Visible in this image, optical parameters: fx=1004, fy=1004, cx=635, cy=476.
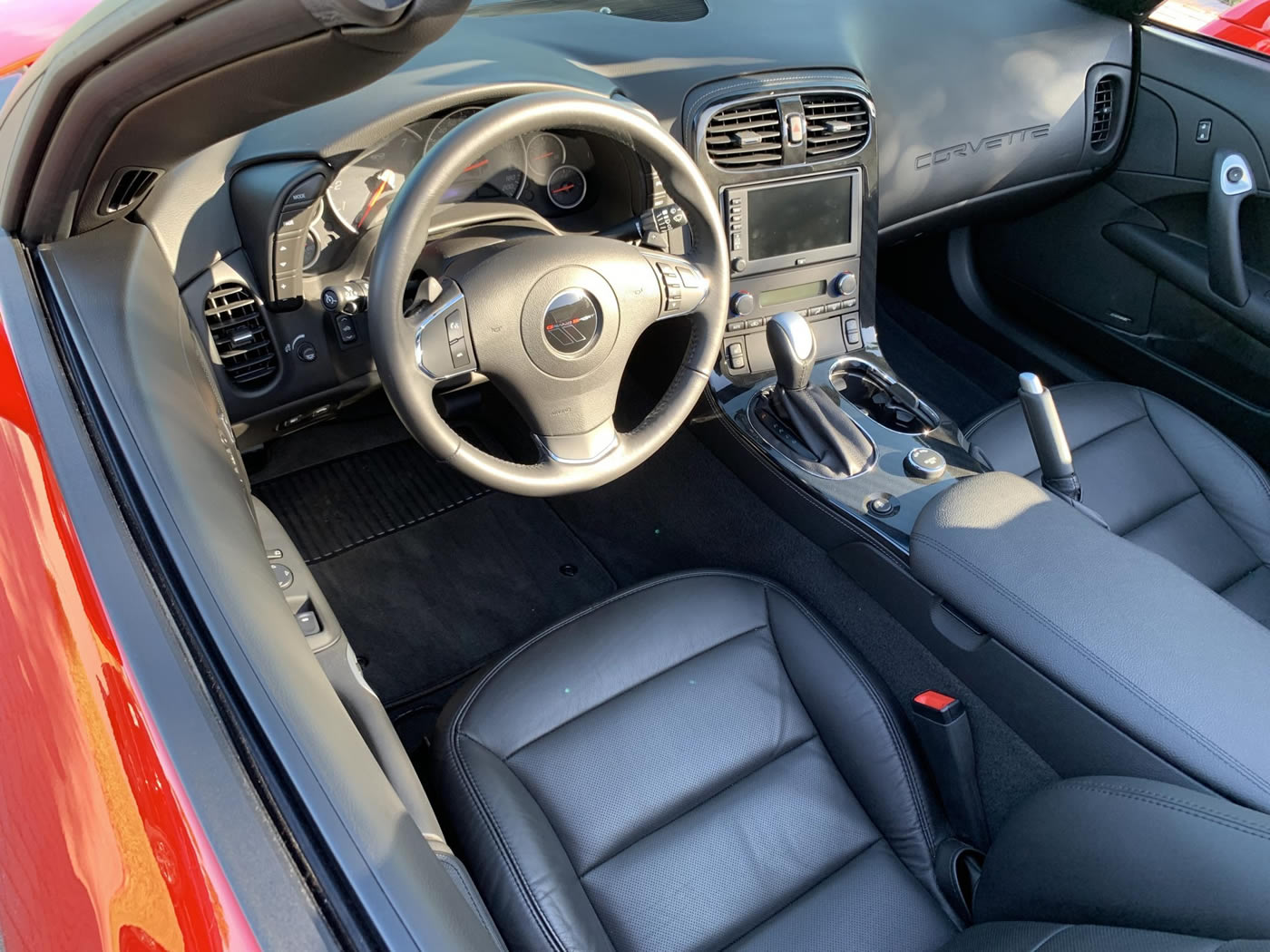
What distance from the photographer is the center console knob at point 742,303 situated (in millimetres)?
1903

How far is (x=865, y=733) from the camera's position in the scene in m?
1.47

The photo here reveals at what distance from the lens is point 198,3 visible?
0.77 meters

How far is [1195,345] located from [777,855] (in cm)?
167

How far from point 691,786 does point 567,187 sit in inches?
39.7

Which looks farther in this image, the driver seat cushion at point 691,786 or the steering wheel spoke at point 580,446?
the steering wheel spoke at point 580,446

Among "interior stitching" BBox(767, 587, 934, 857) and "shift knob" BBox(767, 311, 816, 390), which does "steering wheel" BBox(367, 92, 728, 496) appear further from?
"interior stitching" BBox(767, 587, 934, 857)

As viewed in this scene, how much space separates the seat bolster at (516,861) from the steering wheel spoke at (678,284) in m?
0.68

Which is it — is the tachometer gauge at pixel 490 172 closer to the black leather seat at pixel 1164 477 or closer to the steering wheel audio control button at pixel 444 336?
the steering wheel audio control button at pixel 444 336

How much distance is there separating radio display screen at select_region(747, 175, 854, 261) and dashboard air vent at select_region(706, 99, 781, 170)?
0.19 ft

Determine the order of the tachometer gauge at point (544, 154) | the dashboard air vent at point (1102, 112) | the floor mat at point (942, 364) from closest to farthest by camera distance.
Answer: the tachometer gauge at point (544, 154) < the dashboard air vent at point (1102, 112) < the floor mat at point (942, 364)

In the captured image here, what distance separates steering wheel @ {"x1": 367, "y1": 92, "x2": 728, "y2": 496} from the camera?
46.6 inches

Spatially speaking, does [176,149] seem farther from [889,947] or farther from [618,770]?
[889,947]

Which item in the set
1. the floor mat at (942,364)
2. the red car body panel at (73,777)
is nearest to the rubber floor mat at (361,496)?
the red car body panel at (73,777)

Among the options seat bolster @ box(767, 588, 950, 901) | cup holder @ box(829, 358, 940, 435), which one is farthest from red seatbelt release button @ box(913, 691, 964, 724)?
cup holder @ box(829, 358, 940, 435)
